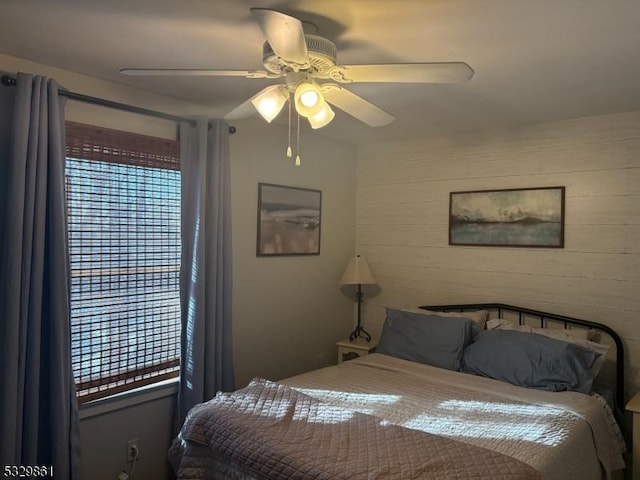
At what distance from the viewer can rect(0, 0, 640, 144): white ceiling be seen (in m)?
1.68

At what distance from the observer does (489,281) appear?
3.50 m

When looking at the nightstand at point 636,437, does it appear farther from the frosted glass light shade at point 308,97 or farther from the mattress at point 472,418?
the frosted glass light shade at point 308,97

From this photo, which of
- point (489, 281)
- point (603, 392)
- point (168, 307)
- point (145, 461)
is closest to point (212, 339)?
point (168, 307)

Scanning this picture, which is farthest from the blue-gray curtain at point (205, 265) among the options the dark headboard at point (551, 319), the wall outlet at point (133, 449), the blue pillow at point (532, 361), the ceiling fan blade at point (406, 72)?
the dark headboard at point (551, 319)

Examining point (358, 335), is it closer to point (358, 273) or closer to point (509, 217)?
point (358, 273)

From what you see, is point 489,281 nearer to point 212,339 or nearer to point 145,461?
point 212,339

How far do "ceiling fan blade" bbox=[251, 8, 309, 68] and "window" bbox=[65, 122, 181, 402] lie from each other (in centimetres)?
143

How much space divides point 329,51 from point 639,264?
2.45 meters

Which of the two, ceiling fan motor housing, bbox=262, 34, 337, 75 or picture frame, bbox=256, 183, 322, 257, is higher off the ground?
ceiling fan motor housing, bbox=262, 34, 337, 75

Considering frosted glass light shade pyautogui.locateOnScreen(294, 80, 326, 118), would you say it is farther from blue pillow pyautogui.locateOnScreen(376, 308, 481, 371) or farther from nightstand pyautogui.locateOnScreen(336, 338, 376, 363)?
nightstand pyautogui.locateOnScreen(336, 338, 376, 363)

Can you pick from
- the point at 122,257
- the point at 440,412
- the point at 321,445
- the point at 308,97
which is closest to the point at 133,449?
the point at 122,257

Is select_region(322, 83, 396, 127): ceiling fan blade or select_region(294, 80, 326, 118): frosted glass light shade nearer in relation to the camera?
select_region(294, 80, 326, 118): frosted glass light shade

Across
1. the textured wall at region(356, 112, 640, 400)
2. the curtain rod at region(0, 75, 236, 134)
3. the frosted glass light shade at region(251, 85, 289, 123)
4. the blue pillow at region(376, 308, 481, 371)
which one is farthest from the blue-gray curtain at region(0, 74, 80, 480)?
A: the textured wall at region(356, 112, 640, 400)

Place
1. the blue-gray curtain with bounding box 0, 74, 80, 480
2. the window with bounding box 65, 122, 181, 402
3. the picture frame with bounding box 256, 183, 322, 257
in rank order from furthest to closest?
the picture frame with bounding box 256, 183, 322, 257, the window with bounding box 65, 122, 181, 402, the blue-gray curtain with bounding box 0, 74, 80, 480
